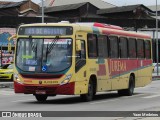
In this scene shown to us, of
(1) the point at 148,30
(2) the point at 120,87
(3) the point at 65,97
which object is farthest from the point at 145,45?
(1) the point at 148,30

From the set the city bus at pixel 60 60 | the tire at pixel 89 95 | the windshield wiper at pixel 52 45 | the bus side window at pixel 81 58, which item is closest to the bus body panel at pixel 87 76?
the city bus at pixel 60 60

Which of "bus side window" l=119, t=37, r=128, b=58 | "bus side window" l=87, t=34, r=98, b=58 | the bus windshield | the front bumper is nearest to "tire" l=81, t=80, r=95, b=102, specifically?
"bus side window" l=87, t=34, r=98, b=58

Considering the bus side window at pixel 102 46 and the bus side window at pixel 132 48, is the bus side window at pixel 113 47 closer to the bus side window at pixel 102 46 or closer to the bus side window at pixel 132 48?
the bus side window at pixel 102 46

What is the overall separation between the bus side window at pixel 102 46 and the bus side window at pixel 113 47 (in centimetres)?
50

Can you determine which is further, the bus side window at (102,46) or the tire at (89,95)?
the bus side window at (102,46)

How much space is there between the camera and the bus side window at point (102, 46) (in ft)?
67.6

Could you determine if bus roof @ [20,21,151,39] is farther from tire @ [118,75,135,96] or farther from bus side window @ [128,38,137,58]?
tire @ [118,75,135,96]

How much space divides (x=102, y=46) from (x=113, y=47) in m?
1.25

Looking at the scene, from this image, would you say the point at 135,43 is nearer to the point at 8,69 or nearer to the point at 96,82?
the point at 96,82

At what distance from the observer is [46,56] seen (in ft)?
60.4

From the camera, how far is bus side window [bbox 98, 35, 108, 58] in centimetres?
2061

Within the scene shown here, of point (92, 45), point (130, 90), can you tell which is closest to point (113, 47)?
point (92, 45)

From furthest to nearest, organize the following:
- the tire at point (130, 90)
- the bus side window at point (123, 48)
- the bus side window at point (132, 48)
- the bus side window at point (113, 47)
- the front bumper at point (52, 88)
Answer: the tire at point (130, 90)
the bus side window at point (132, 48)
the bus side window at point (123, 48)
the bus side window at point (113, 47)
the front bumper at point (52, 88)

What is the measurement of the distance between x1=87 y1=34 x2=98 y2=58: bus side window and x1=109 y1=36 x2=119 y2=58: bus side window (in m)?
1.64
